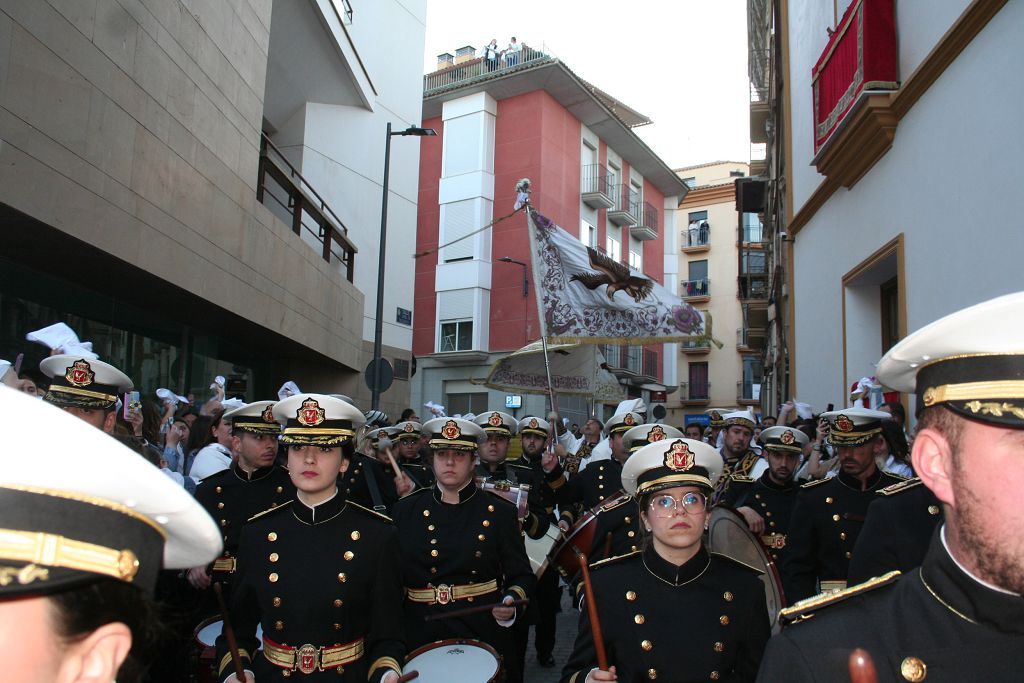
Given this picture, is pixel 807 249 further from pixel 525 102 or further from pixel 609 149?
pixel 609 149

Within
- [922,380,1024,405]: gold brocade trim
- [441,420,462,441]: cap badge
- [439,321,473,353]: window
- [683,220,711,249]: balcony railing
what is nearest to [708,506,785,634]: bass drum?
[441,420,462,441]: cap badge

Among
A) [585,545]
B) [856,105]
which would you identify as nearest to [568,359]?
[856,105]

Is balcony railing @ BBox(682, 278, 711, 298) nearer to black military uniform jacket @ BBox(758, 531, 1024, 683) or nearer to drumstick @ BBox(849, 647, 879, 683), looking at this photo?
black military uniform jacket @ BBox(758, 531, 1024, 683)

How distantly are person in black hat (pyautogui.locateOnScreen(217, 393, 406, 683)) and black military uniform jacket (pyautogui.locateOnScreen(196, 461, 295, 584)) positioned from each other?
1.67 metres

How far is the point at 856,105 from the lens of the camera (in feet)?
29.5

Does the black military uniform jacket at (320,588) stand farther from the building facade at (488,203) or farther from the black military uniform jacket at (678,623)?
the building facade at (488,203)

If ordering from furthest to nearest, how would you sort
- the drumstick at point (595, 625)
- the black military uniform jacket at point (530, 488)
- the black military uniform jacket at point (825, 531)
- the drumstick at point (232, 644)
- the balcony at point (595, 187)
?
the balcony at point (595, 187) → the black military uniform jacket at point (530, 488) → the black military uniform jacket at point (825, 531) → the drumstick at point (232, 644) → the drumstick at point (595, 625)

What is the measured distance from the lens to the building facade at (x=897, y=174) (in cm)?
655

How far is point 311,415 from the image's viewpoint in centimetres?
434

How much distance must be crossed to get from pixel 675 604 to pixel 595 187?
1450 inches

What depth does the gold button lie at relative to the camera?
70.8 inches

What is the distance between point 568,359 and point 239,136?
307 inches

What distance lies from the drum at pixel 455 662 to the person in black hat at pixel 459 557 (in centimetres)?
34

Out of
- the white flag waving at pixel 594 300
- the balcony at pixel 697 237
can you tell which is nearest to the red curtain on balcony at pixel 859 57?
the white flag waving at pixel 594 300
